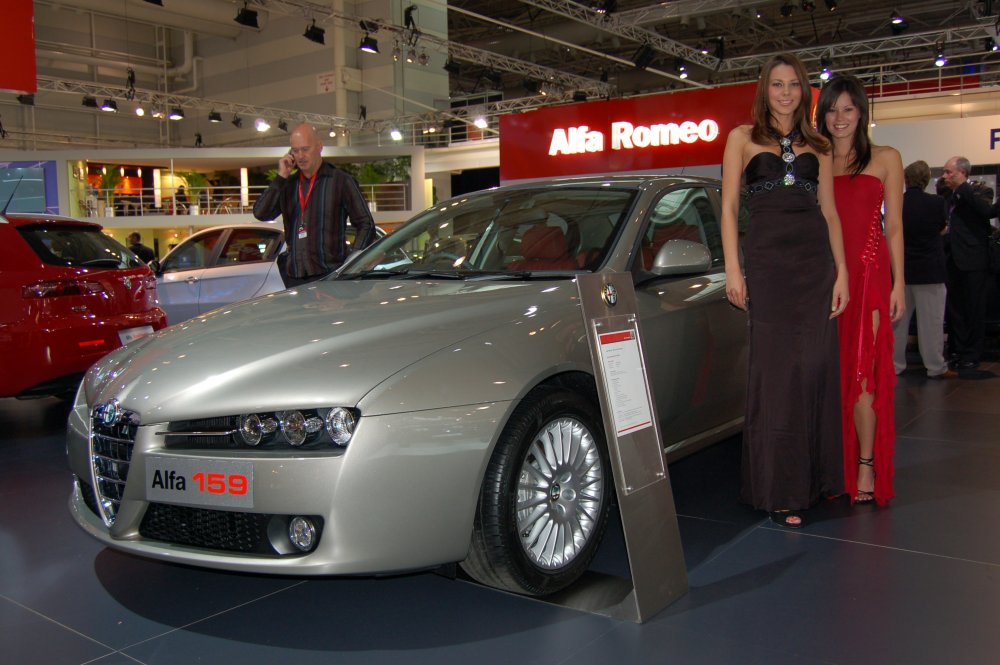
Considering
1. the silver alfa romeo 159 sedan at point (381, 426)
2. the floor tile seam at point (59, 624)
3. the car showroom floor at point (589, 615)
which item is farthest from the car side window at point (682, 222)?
the floor tile seam at point (59, 624)

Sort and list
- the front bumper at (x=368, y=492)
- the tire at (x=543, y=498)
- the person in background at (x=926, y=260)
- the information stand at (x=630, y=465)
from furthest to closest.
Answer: the person in background at (x=926, y=260) → the information stand at (x=630, y=465) → the tire at (x=543, y=498) → the front bumper at (x=368, y=492)

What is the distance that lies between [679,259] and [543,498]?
96 cm

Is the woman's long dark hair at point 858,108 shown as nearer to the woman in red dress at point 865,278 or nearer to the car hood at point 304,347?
the woman in red dress at point 865,278

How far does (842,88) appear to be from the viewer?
11.6ft

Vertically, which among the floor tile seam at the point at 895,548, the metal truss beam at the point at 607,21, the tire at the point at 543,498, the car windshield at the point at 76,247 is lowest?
the floor tile seam at the point at 895,548

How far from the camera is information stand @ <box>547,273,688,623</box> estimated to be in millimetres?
2490

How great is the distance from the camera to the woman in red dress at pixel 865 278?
3.53 meters

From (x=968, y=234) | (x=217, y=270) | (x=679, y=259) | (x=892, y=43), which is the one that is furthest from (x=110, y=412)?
(x=892, y=43)

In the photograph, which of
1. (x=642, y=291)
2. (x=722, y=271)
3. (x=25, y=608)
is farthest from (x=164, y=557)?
(x=722, y=271)

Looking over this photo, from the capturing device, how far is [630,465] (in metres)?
2.55

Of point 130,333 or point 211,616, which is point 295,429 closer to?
point 211,616

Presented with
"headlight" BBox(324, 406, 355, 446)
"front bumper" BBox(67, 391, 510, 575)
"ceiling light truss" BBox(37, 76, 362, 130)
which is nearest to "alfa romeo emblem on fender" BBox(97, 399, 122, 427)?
"front bumper" BBox(67, 391, 510, 575)

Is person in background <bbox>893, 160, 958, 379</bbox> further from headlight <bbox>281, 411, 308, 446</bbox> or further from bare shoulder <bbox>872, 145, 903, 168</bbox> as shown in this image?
headlight <bbox>281, 411, 308, 446</bbox>

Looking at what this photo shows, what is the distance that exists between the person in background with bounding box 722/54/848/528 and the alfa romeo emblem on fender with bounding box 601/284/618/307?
79 cm
